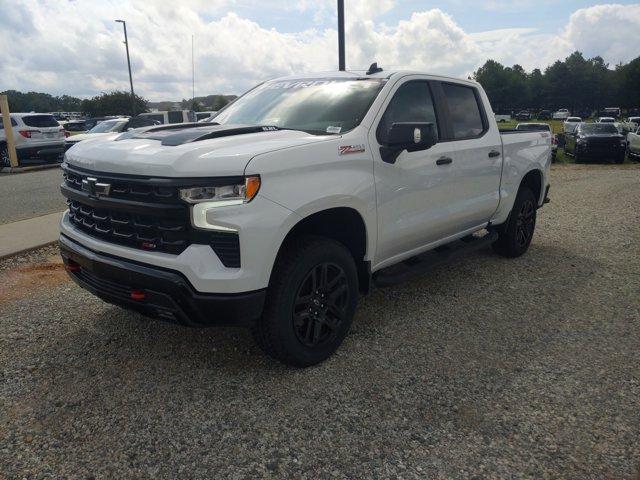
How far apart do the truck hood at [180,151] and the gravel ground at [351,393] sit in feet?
4.29

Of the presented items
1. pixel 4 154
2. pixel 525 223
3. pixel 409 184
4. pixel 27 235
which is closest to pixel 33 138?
pixel 4 154

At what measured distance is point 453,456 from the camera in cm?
263

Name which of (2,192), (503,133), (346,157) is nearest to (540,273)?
(503,133)

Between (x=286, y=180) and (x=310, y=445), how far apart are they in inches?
55.3

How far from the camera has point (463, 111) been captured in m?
4.86

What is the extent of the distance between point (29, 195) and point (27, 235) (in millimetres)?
4667

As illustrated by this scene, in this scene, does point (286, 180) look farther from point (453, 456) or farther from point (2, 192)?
point (2, 192)

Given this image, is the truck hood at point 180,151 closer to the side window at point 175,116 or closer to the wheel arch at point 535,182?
the wheel arch at point 535,182

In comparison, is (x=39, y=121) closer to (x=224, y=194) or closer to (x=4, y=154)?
(x=4, y=154)

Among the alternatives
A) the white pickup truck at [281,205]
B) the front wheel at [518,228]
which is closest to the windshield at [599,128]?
the front wheel at [518,228]

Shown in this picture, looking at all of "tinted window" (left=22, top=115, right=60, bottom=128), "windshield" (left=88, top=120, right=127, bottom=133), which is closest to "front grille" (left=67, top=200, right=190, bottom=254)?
"windshield" (left=88, top=120, right=127, bottom=133)

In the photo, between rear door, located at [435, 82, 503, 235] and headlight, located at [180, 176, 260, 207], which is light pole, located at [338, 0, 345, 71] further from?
headlight, located at [180, 176, 260, 207]

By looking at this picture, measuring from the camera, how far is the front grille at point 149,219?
2816mm

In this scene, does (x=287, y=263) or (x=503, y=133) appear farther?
(x=503, y=133)
